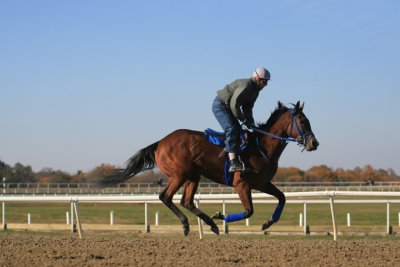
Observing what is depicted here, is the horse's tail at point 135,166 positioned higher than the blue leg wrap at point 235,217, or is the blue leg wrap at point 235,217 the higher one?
the horse's tail at point 135,166

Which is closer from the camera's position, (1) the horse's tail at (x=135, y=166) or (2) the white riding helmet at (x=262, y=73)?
(2) the white riding helmet at (x=262, y=73)

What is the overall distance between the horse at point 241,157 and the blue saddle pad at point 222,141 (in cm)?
5

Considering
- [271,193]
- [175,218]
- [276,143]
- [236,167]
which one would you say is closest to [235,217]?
[271,193]

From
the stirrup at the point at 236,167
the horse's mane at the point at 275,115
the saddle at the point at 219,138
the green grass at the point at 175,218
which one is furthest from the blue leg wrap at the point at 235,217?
the green grass at the point at 175,218

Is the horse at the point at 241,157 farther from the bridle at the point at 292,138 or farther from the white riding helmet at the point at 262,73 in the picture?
the white riding helmet at the point at 262,73

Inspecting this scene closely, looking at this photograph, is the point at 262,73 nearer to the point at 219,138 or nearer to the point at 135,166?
the point at 219,138

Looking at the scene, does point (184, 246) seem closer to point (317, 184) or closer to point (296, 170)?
point (317, 184)

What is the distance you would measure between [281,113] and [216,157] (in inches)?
47.0

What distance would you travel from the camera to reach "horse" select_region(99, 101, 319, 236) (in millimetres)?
9203

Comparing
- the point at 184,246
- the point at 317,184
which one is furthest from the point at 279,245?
the point at 317,184

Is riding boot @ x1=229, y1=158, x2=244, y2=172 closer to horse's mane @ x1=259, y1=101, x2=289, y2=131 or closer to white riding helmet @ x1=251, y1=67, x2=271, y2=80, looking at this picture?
horse's mane @ x1=259, y1=101, x2=289, y2=131

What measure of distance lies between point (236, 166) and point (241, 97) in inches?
37.8

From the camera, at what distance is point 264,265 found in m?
7.09

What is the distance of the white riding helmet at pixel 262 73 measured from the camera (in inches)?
362
